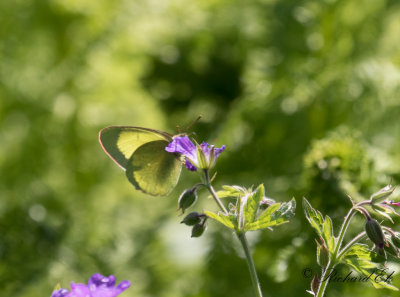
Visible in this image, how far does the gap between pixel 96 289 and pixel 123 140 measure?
0.90ft

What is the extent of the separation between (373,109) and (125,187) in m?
1.04

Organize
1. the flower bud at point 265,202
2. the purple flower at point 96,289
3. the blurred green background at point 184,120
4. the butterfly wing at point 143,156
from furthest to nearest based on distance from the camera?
the blurred green background at point 184,120 → the butterfly wing at point 143,156 → the flower bud at point 265,202 → the purple flower at point 96,289

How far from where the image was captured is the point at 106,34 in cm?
203

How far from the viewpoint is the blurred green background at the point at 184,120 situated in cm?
138

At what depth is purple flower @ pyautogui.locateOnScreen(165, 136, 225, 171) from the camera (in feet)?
2.02

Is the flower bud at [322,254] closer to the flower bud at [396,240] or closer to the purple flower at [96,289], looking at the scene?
the flower bud at [396,240]

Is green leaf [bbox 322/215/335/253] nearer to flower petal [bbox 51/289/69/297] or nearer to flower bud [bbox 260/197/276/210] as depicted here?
flower bud [bbox 260/197/276/210]

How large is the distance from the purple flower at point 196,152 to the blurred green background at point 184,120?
44 centimetres

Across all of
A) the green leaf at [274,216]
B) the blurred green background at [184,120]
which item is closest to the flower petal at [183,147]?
the green leaf at [274,216]

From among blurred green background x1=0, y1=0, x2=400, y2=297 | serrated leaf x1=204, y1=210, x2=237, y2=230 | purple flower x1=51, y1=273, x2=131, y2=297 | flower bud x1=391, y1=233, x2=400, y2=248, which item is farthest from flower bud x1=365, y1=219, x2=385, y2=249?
blurred green background x1=0, y1=0, x2=400, y2=297

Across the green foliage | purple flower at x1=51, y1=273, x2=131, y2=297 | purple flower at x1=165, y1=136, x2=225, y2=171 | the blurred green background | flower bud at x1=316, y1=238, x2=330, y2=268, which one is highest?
the blurred green background

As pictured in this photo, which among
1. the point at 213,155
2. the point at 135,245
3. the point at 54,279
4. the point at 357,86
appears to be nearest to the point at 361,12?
the point at 357,86

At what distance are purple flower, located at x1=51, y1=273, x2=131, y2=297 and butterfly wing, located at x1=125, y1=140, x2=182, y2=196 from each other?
18 centimetres

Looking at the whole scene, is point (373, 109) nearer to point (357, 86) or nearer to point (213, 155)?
point (357, 86)
